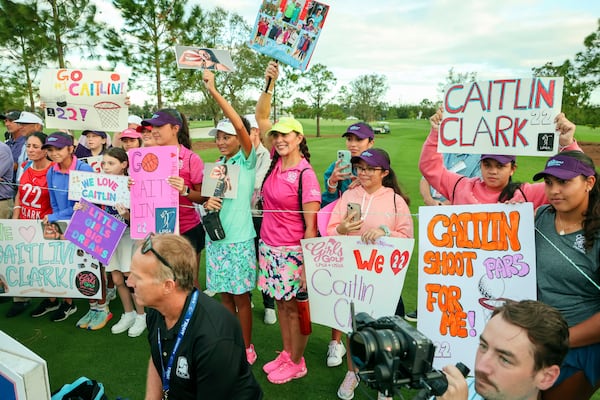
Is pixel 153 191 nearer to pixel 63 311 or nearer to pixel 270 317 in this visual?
pixel 270 317

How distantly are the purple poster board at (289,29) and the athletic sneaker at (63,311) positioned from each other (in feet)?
12.3

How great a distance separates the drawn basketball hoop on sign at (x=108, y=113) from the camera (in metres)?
4.61

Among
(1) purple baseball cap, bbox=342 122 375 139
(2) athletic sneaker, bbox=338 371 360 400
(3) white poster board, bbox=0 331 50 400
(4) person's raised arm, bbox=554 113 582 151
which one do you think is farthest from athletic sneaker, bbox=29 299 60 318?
(4) person's raised arm, bbox=554 113 582 151

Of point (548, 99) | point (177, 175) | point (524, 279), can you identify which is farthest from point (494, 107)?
point (177, 175)

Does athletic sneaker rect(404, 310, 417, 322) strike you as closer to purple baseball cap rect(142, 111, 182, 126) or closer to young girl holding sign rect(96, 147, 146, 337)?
young girl holding sign rect(96, 147, 146, 337)

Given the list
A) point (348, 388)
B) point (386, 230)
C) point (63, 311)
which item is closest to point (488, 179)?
point (386, 230)

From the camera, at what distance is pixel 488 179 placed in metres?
2.94

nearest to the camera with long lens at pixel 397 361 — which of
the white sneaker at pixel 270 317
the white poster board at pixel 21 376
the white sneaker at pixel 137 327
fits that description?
the white poster board at pixel 21 376

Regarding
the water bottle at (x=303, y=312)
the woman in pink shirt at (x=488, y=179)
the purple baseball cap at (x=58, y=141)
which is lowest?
the water bottle at (x=303, y=312)

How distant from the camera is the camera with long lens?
136 cm

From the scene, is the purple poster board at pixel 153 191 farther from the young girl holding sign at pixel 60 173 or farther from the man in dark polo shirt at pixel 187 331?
the man in dark polo shirt at pixel 187 331

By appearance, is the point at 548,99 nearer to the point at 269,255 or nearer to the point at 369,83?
the point at 269,255

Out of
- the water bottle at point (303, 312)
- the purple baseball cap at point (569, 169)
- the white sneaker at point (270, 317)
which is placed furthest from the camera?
the white sneaker at point (270, 317)

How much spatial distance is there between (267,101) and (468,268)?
2.33m
